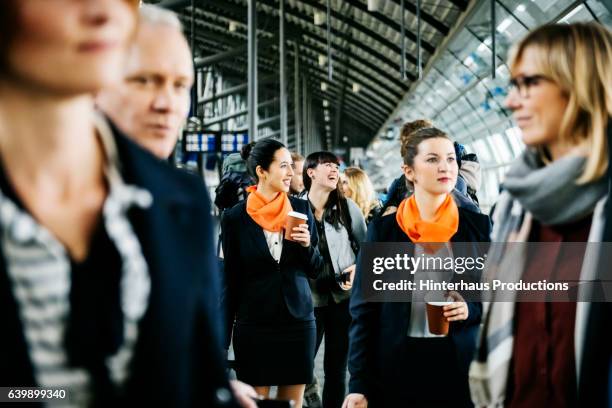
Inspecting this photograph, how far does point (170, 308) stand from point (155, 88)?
0.61m

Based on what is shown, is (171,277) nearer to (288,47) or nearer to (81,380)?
(81,380)

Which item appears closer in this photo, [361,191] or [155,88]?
[155,88]

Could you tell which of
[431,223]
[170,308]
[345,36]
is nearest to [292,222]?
[431,223]

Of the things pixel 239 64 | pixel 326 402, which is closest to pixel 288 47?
pixel 239 64

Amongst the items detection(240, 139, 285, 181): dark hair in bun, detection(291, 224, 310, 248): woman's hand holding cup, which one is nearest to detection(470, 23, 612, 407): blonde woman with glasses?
detection(291, 224, 310, 248): woman's hand holding cup

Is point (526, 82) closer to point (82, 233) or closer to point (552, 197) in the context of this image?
point (552, 197)

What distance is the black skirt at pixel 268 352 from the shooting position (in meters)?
4.57

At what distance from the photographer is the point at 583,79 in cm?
195

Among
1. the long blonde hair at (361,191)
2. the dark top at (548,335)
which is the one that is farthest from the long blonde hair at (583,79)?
the long blonde hair at (361,191)

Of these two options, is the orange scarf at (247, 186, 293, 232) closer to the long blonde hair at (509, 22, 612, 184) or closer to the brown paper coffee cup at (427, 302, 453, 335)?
the brown paper coffee cup at (427, 302, 453, 335)

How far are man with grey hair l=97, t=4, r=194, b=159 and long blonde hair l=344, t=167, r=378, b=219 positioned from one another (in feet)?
19.9

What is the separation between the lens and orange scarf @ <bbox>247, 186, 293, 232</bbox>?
4.62m

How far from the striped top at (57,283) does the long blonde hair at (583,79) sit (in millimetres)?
1170

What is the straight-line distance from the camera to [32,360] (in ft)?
3.51
